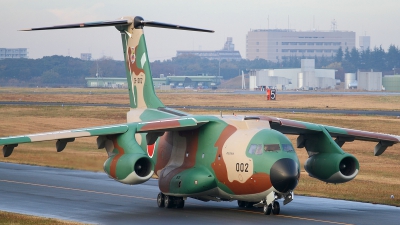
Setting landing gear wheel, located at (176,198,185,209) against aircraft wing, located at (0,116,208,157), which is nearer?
aircraft wing, located at (0,116,208,157)

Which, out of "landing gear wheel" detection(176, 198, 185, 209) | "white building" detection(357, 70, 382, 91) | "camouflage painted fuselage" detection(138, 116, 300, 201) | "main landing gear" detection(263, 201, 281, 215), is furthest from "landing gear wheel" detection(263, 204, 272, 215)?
"white building" detection(357, 70, 382, 91)

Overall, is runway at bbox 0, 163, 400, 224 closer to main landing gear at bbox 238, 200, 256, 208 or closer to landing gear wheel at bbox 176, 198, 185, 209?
landing gear wheel at bbox 176, 198, 185, 209

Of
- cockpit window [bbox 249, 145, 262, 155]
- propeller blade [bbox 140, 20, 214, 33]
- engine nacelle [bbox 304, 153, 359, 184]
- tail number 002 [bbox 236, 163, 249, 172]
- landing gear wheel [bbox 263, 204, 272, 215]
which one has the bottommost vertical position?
landing gear wheel [bbox 263, 204, 272, 215]

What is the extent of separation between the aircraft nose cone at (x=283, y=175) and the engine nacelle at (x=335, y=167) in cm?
346

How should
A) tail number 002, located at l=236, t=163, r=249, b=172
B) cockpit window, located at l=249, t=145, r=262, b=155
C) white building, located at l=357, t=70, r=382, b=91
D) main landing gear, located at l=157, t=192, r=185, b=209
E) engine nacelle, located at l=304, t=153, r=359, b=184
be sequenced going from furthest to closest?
white building, located at l=357, t=70, r=382, b=91
main landing gear, located at l=157, t=192, r=185, b=209
engine nacelle, located at l=304, t=153, r=359, b=184
tail number 002, located at l=236, t=163, r=249, b=172
cockpit window, located at l=249, t=145, r=262, b=155

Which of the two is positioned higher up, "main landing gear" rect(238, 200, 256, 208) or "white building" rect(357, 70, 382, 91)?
"main landing gear" rect(238, 200, 256, 208)

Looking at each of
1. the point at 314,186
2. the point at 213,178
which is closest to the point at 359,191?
the point at 314,186

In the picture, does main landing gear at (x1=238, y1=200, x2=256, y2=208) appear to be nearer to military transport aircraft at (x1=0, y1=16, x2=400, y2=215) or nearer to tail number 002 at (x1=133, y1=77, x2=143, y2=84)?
military transport aircraft at (x1=0, y1=16, x2=400, y2=215)

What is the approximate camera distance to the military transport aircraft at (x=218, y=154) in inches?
941

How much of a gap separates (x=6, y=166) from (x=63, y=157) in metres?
8.77

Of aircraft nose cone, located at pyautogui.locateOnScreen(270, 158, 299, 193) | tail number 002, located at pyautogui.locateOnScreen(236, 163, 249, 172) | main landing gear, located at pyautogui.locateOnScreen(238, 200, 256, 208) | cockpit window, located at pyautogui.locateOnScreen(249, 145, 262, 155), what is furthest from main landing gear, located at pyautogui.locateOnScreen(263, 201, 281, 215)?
main landing gear, located at pyautogui.locateOnScreen(238, 200, 256, 208)

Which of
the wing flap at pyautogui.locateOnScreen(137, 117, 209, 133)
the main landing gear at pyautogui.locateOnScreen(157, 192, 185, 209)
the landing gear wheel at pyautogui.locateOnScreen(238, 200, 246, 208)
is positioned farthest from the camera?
the landing gear wheel at pyautogui.locateOnScreen(238, 200, 246, 208)

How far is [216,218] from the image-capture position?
24203mm

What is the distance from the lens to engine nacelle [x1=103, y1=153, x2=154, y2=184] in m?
23.9
